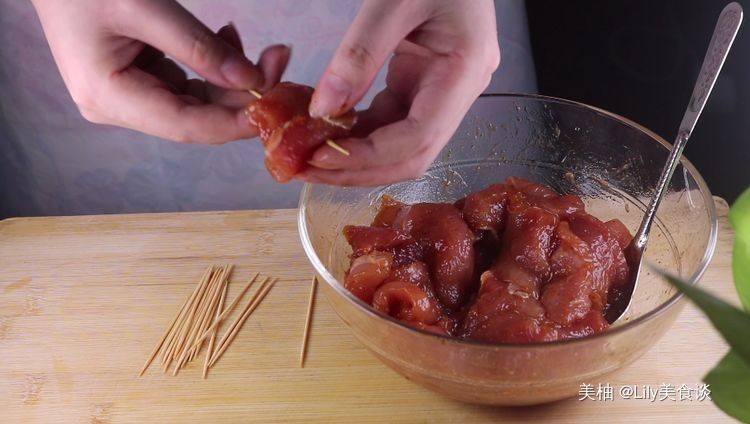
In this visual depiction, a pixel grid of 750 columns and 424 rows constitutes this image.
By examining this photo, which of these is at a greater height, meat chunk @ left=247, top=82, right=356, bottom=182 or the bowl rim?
meat chunk @ left=247, top=82, right=356, bottom=182

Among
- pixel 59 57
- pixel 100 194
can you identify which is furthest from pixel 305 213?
pixel 100 194

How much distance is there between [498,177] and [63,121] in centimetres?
119

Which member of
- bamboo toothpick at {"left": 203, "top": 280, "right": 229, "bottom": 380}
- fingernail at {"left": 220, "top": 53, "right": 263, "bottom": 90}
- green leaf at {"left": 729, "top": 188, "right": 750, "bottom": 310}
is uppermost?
green leaf at {"left": 729, "top": 188, "right": 750, "bottom": 310}

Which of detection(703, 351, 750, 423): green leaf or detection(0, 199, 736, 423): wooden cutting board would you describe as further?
detection(0, 199, 736, 423): wooden cutting board

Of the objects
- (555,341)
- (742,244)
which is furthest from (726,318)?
(555,341)

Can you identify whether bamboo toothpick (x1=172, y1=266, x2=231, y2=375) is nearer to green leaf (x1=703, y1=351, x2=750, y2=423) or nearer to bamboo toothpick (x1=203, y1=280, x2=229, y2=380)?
bamboo toothpick (x1=203, y1=280, x2=229, y2=380)

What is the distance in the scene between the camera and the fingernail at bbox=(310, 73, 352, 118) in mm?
879

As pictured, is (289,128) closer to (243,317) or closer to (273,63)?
(273,63)

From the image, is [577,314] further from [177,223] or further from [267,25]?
[267,25]

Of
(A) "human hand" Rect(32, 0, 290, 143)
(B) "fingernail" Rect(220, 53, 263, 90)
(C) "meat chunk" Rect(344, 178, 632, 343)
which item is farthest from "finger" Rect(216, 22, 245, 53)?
(C) "meat chunk" Rect(344, 178, 632, 343)

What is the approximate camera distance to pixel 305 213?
114 centimetres

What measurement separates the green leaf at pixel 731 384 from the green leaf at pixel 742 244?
2.1 inches

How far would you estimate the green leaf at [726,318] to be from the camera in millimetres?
453

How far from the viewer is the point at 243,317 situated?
130 centimetres
